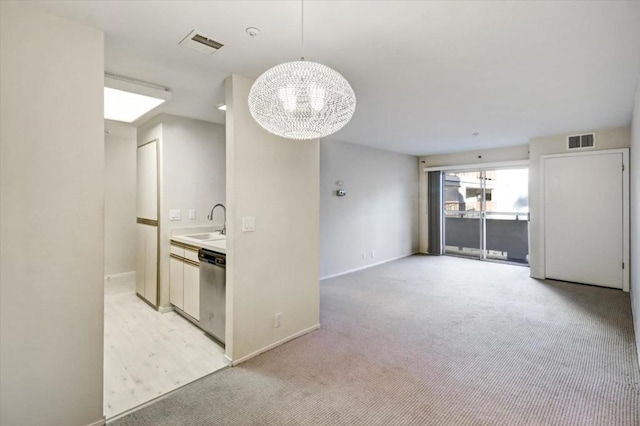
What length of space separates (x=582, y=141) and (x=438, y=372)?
4834mm

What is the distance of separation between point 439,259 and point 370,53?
577cm

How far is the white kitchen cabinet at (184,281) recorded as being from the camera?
333 centimetres

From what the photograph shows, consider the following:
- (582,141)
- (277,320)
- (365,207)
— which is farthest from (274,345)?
(582,141)

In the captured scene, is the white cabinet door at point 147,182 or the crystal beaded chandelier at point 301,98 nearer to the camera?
the crystal beaded chandelier at point 301,98

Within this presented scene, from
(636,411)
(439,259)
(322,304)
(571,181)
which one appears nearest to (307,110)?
(636,411)

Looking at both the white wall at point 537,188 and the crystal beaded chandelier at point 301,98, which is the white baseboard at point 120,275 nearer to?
the crystal beaded chandelier at point 301,98

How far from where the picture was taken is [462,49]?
7.41 ft

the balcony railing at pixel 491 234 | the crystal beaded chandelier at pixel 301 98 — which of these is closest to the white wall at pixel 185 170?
the crystal beaded chandelier at pixel 301 98

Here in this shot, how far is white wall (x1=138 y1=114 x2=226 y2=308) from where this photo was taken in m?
3.80

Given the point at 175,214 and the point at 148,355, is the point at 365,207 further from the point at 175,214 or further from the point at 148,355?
the point at 148,355

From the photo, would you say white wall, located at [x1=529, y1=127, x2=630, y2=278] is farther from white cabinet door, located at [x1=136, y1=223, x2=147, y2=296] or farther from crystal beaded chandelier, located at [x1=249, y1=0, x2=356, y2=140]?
white cabinet door, located at [x1=136, y1=223, x2=147, y2=296]

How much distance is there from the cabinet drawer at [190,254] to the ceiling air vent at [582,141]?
19.7 feet

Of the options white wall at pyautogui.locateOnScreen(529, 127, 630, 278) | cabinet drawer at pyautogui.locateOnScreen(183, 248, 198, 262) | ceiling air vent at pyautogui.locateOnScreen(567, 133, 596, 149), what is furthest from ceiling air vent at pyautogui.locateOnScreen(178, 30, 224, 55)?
ceiling air vent at pyautogui.locateOnScreen(567, 133, 596, 149)

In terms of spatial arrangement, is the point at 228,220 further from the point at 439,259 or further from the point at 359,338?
the point at 439,259
